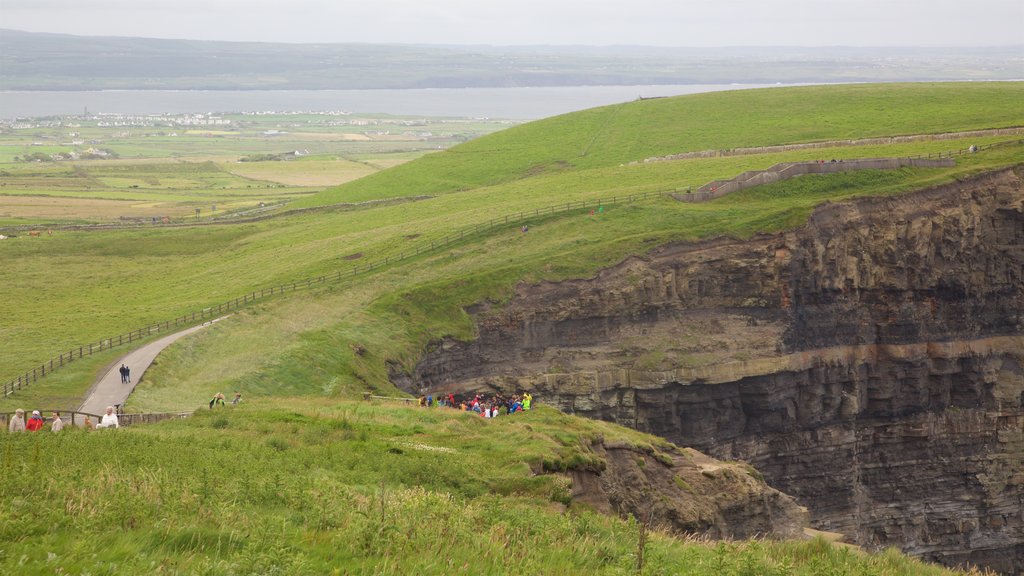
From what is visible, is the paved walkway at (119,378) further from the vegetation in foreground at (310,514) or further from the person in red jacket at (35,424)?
the person in red jacket at (35,424)

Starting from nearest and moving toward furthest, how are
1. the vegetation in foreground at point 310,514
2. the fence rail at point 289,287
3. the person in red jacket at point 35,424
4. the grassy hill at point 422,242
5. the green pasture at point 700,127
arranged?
1. the vegetation in foreground at point 310,514
2. the person in red jacket at point 35,424
3. the fence rail at point 289,287
4. the grassy hill at point 422,242
5. the green pasture at point 700,127

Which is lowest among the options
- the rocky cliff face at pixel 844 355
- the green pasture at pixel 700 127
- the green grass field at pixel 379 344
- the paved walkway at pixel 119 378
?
the rocky cliff face at pixel 844 355

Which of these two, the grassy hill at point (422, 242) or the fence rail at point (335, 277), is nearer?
the fence rail at point (335, 277)

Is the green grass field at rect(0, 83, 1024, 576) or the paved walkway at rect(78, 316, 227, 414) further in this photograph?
the paved walkway at rect(78, 316, 227, 414)

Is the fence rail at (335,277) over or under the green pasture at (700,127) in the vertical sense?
under

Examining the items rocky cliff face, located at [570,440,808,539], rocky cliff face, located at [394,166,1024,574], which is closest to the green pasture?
rocky cliff face, located at [394,166,1024,574]

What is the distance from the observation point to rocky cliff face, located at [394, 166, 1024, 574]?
72438 millimetres

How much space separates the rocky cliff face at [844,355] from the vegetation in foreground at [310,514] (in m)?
36.1

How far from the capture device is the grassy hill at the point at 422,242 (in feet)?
198

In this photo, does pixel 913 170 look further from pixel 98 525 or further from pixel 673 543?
pixel 98 525

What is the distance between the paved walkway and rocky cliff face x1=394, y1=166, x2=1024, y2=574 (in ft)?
67.0

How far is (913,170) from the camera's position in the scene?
8906 cm

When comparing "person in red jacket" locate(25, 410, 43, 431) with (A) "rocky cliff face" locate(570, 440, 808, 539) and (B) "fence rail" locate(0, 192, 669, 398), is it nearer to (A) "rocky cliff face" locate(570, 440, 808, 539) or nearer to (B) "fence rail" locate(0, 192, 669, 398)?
(A) "rocky cliff face" locate(570, 440, 808, 539)

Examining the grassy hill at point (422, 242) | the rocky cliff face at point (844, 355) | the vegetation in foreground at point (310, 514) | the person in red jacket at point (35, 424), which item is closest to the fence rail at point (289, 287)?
the grassy hill at point (422, 242)
